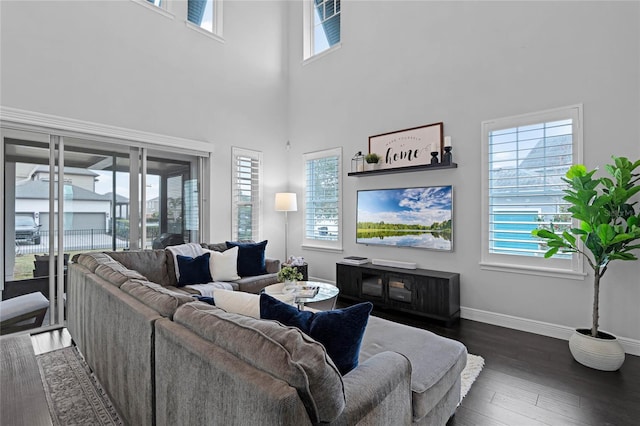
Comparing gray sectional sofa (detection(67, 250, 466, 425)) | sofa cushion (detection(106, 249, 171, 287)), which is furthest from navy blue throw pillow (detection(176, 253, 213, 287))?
gray sectional sofa (detection(67, 250, 466, 425))

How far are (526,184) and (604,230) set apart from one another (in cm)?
99

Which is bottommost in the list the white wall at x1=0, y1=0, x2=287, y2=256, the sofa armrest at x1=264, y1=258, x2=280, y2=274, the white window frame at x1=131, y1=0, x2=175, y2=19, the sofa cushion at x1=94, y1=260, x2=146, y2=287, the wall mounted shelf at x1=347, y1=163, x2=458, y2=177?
the sofa armrest at x1=264, y1=258, x2=280, y2=274

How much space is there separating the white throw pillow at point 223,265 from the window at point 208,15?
3.54m

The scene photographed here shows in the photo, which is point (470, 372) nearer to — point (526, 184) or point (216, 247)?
point (526, 184)

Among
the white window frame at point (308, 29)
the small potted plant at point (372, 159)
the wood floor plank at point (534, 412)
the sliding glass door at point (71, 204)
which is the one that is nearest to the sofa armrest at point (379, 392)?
the wood floor plank at point (534, 412)

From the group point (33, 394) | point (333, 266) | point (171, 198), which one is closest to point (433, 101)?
point (333, 266)

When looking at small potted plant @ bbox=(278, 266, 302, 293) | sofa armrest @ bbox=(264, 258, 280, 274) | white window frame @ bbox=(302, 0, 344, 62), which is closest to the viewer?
small potted plant @ bbox=(278, 266, 302, 293)

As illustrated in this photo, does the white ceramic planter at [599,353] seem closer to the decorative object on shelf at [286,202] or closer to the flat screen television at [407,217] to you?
the flat screen television at [407,217]

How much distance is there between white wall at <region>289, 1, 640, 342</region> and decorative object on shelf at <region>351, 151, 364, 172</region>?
157 millimetres

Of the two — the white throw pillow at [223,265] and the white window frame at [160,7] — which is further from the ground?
the white window frame at [160,7]

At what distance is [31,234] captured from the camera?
356 centimetres

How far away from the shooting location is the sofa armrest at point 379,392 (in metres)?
1.13

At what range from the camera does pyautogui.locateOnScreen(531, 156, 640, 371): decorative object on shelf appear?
2.61m

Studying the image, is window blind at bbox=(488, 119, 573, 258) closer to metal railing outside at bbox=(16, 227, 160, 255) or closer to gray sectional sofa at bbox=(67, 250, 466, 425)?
gray sectional sofa at bbox=(67, 250, 466, 425)
